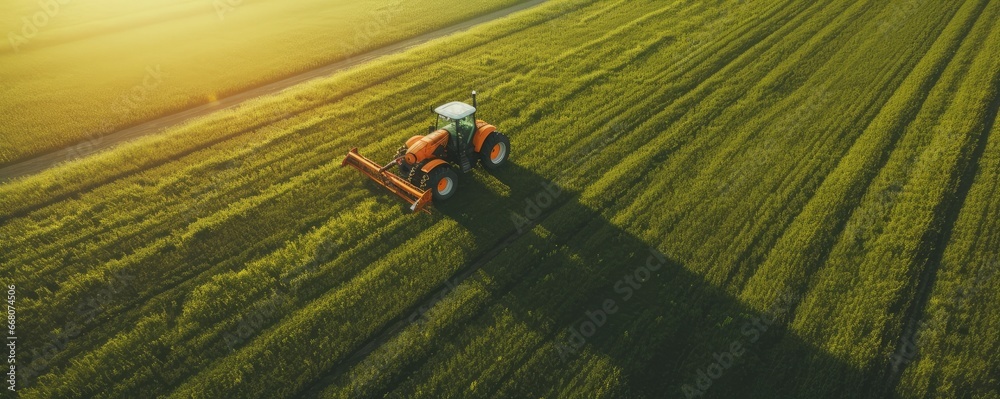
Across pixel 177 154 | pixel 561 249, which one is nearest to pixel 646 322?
pixel 561 249

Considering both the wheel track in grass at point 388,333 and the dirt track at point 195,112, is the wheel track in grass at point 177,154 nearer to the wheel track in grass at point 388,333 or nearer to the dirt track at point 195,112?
the dirt track at point 195,112

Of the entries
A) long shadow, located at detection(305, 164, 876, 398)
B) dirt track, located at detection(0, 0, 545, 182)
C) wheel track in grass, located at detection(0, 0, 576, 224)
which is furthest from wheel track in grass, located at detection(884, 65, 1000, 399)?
dirt track, located at detection(0, 0, 545, 182)

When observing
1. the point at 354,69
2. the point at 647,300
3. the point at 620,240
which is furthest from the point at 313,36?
the point at 647,300

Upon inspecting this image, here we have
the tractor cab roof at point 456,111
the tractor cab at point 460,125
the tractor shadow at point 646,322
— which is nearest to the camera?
the tractor shadow at point 646,322

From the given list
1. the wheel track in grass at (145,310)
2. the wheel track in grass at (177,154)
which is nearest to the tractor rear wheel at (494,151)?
the wheel track in grass at (145,310)

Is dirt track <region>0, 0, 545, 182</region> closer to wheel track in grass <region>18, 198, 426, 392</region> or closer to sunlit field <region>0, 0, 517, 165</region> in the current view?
sunlit field <region>0, 0, 517, 165</region>

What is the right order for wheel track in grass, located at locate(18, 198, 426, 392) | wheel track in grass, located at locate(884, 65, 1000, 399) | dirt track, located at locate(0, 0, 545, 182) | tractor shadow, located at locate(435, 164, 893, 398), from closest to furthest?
tractor shadow, located at locate(435, 164, 893, 398), wheel track in grass, located at locate(884, 65, 1000, 399), wheel track in grass, located at locate(18, 198, 426, 392), dirt track, located at locate(0, 0, 545, 182)
